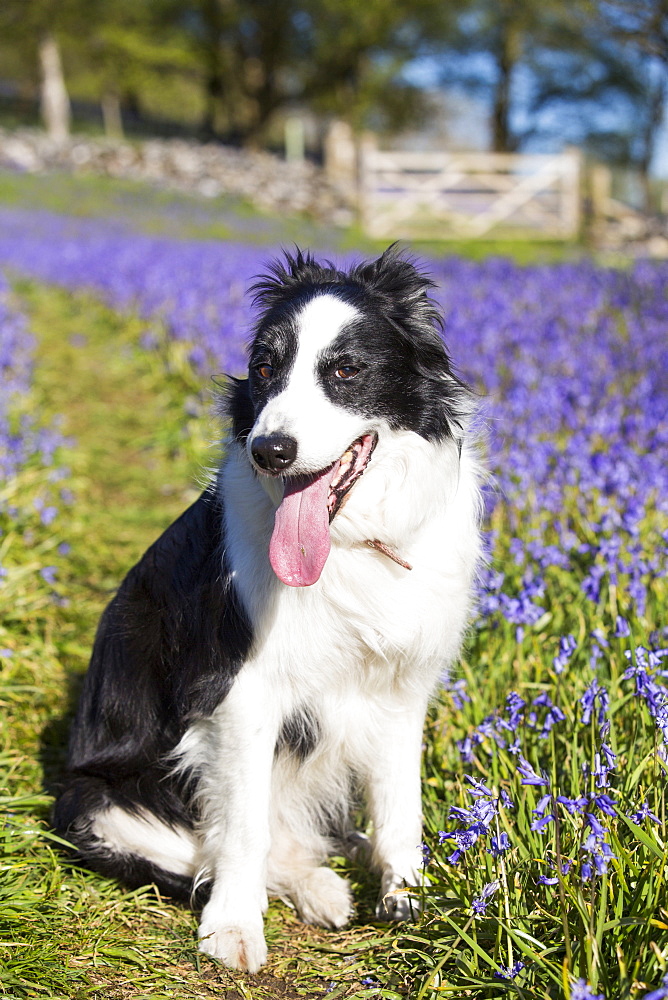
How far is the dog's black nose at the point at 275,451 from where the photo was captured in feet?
6.79

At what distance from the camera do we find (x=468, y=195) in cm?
2498

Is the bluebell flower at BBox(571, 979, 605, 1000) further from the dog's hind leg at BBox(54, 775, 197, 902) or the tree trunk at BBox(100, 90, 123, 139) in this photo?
the tree trunk at BBox(100, 90, 123, 139)

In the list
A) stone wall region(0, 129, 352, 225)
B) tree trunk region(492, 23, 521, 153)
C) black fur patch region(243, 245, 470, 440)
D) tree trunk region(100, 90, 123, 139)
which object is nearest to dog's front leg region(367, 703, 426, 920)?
black fur patch region(243, 245, 470, 440)

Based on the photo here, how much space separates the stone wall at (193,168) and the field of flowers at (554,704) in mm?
21459

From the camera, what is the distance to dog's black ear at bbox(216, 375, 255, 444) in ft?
7.98

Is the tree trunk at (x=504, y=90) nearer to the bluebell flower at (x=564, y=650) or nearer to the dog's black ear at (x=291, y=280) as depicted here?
the dog's black ear at (x=291, y=280)

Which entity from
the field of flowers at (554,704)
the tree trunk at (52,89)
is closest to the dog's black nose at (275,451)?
the field of flowers at (554,704)

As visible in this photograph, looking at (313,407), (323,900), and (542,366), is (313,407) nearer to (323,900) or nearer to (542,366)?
(323,900)

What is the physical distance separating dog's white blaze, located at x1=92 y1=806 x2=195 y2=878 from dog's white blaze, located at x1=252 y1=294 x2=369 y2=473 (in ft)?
4.05

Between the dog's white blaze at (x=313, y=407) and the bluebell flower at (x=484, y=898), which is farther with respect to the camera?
the dog's white blaze at (x=313, y=407)

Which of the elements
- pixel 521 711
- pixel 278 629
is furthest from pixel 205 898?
pixel 521 711

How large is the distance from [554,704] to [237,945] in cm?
115

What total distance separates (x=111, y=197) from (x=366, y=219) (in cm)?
674

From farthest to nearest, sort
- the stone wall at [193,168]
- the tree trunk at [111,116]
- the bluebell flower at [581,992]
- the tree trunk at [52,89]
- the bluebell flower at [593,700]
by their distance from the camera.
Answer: the tree trunk at [111,116] → the tree trunk at [52,89] → the stone wall at [193,168] → the bluebell flower at [593,700] → the bluebell flower at [581,992]
